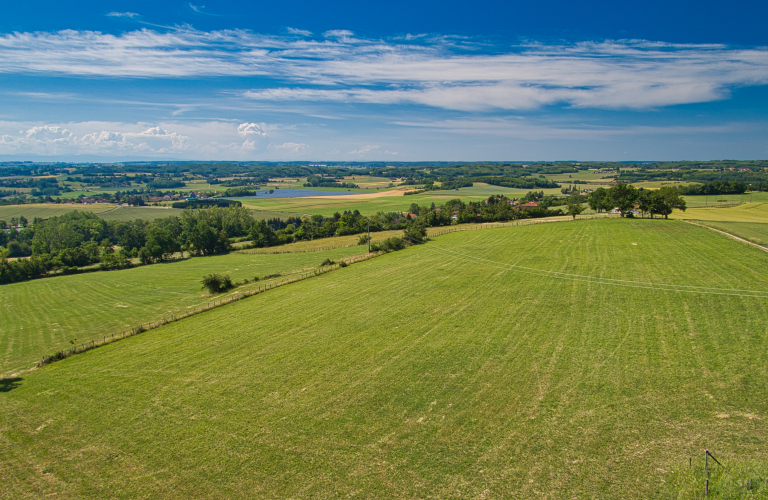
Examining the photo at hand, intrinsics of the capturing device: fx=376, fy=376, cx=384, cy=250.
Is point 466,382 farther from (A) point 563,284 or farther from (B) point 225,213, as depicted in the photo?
(B) point 225,213

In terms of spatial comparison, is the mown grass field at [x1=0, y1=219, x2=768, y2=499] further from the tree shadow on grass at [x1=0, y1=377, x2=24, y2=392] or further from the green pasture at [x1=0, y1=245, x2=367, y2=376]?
the green pasture at [x1=0, y1=245, x2=367, y2=376]

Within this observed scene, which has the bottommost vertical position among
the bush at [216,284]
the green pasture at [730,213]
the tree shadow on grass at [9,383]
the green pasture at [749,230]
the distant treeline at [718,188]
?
the tree shadow on grass at [9,383]

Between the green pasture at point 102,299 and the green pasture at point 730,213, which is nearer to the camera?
the green pasture at point 102,299

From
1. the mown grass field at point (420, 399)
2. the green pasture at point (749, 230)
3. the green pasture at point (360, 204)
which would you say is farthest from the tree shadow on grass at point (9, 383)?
the green pasture at point (360, 204)

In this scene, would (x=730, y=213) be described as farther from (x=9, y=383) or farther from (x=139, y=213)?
(x=139, y=213)

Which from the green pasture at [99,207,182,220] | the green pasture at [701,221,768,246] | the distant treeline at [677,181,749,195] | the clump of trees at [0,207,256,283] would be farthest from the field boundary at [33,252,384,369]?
the distant treeline at [677,181,749,195]

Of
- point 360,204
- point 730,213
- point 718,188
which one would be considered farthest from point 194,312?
point 718,188

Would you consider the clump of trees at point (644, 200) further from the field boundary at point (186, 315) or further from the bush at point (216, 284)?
the bush at point (216, 284)
